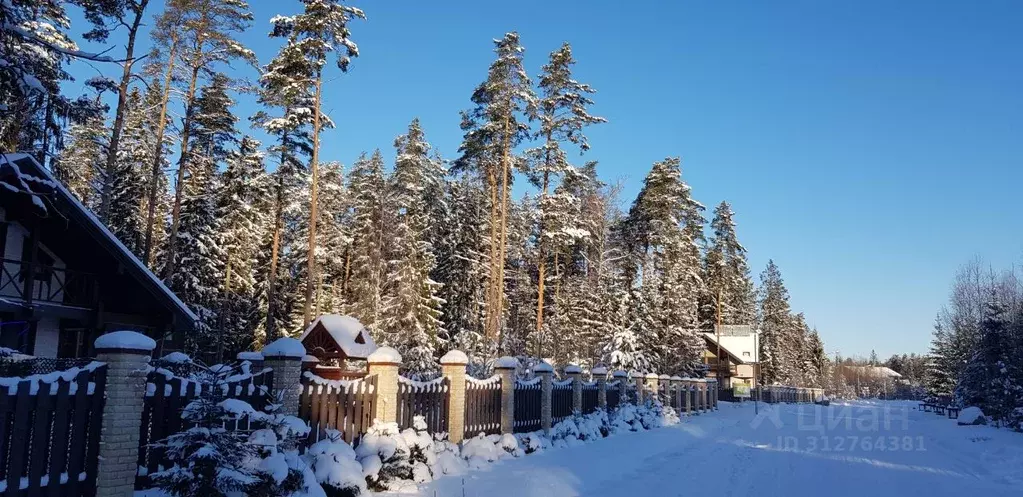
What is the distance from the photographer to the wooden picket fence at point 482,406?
46.6 feet

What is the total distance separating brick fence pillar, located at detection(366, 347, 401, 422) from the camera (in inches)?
456

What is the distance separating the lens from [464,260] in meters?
46.4

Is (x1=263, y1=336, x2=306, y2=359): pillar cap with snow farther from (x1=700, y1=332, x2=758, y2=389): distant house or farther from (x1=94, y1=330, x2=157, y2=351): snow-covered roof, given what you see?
(x1=700, y1=332, x2=758, y2=389): distant house

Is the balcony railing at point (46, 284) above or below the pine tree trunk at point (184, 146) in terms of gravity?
below

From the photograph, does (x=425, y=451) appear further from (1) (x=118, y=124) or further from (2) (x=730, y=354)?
(2) (x=730, y=354)

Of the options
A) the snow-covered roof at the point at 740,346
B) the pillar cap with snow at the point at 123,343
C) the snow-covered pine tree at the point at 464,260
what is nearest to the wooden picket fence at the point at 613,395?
the pillar cap with snow at the point at 123,343

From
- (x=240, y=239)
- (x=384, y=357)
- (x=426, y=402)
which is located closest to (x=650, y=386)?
(x=426, y=402)

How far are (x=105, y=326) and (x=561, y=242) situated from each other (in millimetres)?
20684

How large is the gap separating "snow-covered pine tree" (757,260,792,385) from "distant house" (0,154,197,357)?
227 feet

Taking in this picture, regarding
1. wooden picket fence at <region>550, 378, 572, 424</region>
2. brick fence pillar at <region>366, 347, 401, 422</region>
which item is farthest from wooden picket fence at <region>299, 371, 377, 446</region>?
wooden picket fence at <region>550, 378, 572, 424</region>

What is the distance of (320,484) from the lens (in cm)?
909

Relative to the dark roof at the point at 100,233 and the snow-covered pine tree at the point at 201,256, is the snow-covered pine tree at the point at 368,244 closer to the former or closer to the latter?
the snow-covered pine tree at the point at 201,256

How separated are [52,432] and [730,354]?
6140cm

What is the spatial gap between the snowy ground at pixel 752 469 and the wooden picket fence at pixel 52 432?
440cm
